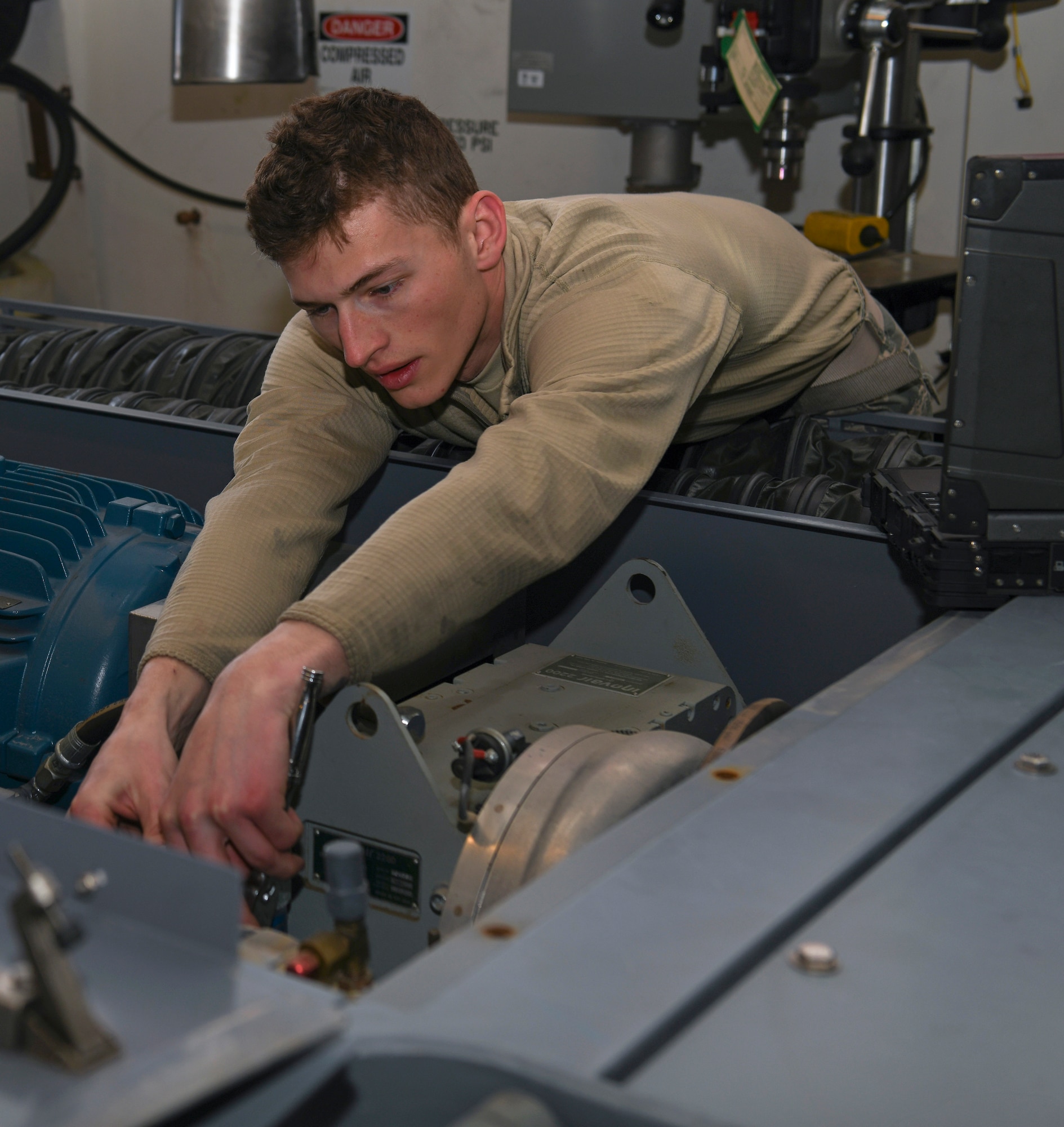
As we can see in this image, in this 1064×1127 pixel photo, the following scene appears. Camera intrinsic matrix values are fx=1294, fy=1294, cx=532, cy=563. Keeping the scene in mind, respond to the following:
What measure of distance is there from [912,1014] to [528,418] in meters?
0.68

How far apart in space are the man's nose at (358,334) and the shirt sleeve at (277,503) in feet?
0.58

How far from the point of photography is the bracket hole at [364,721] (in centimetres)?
95

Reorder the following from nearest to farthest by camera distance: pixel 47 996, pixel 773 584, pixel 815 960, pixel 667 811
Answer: pixel 47 996 → pixel 815 960 → pixel 667 811 → pixel 773 584

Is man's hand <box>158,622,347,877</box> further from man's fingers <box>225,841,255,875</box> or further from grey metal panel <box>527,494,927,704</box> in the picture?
grey metal panel <box>527,494,927,704</box>

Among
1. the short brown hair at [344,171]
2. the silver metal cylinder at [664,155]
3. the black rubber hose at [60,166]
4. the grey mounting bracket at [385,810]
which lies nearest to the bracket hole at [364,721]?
the grey mounting bracket at [385,810]

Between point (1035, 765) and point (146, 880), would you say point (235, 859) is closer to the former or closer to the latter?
point (146, 880)

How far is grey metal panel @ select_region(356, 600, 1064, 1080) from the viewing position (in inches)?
20.1

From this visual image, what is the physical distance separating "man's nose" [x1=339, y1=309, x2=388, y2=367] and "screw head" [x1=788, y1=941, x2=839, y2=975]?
842 mm

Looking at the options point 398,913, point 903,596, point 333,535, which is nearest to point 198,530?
point 333,535

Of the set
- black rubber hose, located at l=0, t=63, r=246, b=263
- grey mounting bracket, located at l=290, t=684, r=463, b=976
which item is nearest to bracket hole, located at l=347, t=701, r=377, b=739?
grey mounting bracket, located at l=290, t=684, r=463, b=976

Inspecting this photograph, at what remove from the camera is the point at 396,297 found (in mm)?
1263

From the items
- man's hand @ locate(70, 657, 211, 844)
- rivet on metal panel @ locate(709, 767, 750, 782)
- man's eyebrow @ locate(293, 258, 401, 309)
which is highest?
man's eyebrow @ locate(293, 258, 401, 309)

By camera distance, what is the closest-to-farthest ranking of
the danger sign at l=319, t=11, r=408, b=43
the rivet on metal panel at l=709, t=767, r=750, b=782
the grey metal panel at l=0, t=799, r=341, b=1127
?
the grey metal panel at l=0, t=799, r=341, b=1127 < the rivet on metal panel at l=709, t=767, r=750, b=782 < the danger sign at l=319, t=11, r=408, b=43

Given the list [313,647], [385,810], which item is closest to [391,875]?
[385,810]
